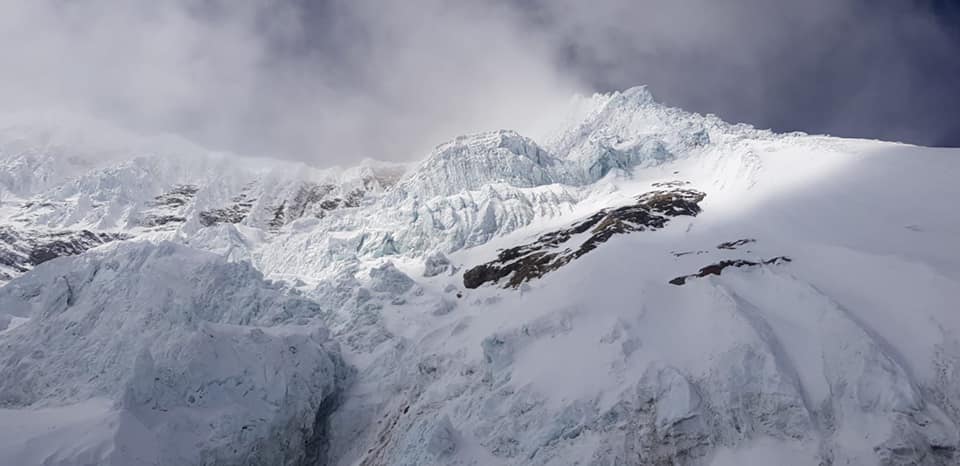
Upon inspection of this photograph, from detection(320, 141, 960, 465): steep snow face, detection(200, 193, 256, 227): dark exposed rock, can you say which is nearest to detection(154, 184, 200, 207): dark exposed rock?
detection(200, 193, 256, 227): dark exposed rock

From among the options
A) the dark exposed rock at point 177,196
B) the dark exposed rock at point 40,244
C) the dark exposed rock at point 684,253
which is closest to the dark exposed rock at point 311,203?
the dark exposed rock at point 177,196

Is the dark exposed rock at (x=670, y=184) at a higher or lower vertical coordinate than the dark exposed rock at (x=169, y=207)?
lower

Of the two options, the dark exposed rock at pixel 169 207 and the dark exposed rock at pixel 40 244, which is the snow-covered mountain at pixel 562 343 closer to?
the dark exposed rock at pixel 40 244

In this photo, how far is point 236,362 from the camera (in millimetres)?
46062

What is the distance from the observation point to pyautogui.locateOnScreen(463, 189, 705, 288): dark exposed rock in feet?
234

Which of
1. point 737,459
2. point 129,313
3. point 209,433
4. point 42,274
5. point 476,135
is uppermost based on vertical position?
point 476,135

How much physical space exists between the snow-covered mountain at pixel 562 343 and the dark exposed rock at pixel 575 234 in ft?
1.74

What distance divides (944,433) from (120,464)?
43953 mm

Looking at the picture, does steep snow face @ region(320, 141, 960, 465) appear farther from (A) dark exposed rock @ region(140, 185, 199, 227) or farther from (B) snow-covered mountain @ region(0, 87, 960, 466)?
(A) dark exposed rock @ region(140, 185, 199, 227)

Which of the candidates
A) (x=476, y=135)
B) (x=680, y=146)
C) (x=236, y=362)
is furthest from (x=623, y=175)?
(x=236, y=362)

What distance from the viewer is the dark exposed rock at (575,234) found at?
71188mm

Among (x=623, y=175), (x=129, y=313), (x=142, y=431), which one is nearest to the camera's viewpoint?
(x=142, y=431)

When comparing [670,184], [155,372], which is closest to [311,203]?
[670,184]

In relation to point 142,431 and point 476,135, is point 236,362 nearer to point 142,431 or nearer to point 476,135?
point 142,431
